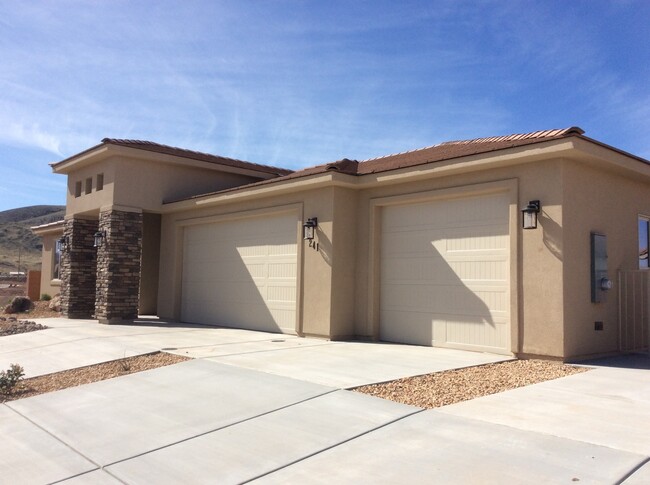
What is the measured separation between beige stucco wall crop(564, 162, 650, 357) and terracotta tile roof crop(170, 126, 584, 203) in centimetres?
64

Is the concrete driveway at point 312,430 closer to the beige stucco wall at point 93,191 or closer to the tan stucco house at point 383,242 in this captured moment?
the tan stucco house at point 383,242

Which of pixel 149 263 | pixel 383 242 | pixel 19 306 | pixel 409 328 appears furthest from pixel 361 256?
pixel 19 306

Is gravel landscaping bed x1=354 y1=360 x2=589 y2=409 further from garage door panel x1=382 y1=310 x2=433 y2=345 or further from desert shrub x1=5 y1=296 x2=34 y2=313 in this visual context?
desert shrub x1=5 y1=296 x2=34 y2=313

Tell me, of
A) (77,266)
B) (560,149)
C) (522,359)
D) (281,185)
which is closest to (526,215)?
(560,149)

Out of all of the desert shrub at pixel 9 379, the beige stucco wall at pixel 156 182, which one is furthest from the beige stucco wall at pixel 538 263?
the beige stucco wall at pixel 156 182

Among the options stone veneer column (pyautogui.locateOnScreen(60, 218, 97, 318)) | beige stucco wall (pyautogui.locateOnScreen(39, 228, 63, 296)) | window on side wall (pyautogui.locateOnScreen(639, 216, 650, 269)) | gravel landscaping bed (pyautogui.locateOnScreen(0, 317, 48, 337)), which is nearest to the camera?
window on side wall (pyautogui.locateOnScreen(639, 216, 650, 269))

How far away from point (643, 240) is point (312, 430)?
872cm

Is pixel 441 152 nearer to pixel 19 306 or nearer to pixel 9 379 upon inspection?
pixel 9 379

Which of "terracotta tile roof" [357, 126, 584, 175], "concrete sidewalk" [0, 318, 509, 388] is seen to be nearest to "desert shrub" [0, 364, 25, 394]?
"concrete sidewalk" [0, 318, 509, 388]

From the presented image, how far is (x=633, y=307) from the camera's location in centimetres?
1041

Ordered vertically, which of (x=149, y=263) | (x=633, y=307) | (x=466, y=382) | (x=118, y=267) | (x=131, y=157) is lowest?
(x=466, y=382)

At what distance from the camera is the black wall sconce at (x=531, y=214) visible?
30.5ft

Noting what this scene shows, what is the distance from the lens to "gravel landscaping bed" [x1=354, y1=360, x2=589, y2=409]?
6.61 meters

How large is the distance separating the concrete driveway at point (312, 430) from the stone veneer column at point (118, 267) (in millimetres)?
7496
